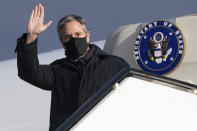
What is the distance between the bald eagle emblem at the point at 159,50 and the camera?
605cm

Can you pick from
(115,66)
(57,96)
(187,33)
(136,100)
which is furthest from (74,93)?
(187,33)

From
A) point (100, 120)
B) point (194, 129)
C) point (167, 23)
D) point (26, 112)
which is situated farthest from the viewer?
point (26, 112)

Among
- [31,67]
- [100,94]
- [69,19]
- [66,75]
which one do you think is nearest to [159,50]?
[69,19]

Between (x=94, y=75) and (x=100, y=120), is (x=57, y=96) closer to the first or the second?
(x=94, y=75)

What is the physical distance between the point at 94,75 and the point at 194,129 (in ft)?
3.68

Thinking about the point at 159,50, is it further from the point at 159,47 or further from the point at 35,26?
the point at 35,26

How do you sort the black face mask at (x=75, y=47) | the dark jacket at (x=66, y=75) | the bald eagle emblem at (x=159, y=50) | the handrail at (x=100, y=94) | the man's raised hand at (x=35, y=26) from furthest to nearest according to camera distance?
the bald eagle emblem at (x=159, y=50) → the black face mask at (x=75, y=47) → the dark jacket at (x=66, y=75) → the man's raised hand at (x=35, y=26) → the handrail at (x=100, y=94)

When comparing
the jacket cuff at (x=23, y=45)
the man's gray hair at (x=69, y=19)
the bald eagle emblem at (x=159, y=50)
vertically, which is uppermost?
the man's gray hair at (x=69, y=19)

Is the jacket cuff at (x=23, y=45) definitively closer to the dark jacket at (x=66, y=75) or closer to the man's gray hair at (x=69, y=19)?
the dark jacket at (x=66, y=75)

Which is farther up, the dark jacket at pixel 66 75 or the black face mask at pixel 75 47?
the black face mask at pixel 75 47

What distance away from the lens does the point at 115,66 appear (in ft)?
10.00

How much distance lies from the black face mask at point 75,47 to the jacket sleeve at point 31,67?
195 millimetres

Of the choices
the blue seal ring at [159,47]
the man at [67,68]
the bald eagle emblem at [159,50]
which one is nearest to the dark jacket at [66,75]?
the man at [67,68]

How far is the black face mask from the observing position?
Result: 3.13 m
